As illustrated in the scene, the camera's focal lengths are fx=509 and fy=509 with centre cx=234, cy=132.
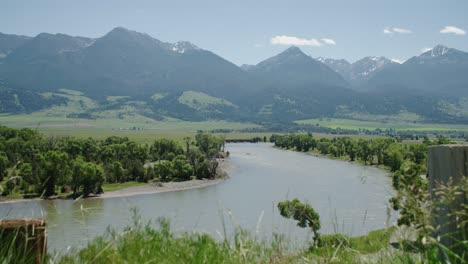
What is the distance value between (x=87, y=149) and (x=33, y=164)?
97.1ft

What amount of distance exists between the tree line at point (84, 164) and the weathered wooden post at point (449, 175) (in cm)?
6726

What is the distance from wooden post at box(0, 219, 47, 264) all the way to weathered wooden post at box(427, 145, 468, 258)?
10.7 ft

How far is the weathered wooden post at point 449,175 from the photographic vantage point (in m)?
3.78

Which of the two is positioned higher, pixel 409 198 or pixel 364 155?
pixel 409 198

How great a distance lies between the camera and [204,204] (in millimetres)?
70500

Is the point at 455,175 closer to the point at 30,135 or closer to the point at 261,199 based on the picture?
the point at 261,199

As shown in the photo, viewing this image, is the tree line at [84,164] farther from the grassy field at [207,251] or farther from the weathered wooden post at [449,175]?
the weathered wooden post at [449,175]

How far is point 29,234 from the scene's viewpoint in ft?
14.8

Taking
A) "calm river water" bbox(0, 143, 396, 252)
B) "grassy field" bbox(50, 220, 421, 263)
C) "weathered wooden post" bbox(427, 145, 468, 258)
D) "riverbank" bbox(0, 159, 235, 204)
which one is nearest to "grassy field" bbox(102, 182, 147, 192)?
"riverbank" bbox(0, 159, 235, 204)

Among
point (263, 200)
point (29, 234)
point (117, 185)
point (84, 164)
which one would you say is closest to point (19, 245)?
point (29, 234)

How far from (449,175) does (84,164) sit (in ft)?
282

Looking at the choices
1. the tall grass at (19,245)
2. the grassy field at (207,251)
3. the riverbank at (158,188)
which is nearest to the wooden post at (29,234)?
the tall grass at (19,245)

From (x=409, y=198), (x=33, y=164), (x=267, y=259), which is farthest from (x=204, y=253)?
(x=33, y=164)

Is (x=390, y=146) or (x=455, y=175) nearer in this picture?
(x=455, y=175)
